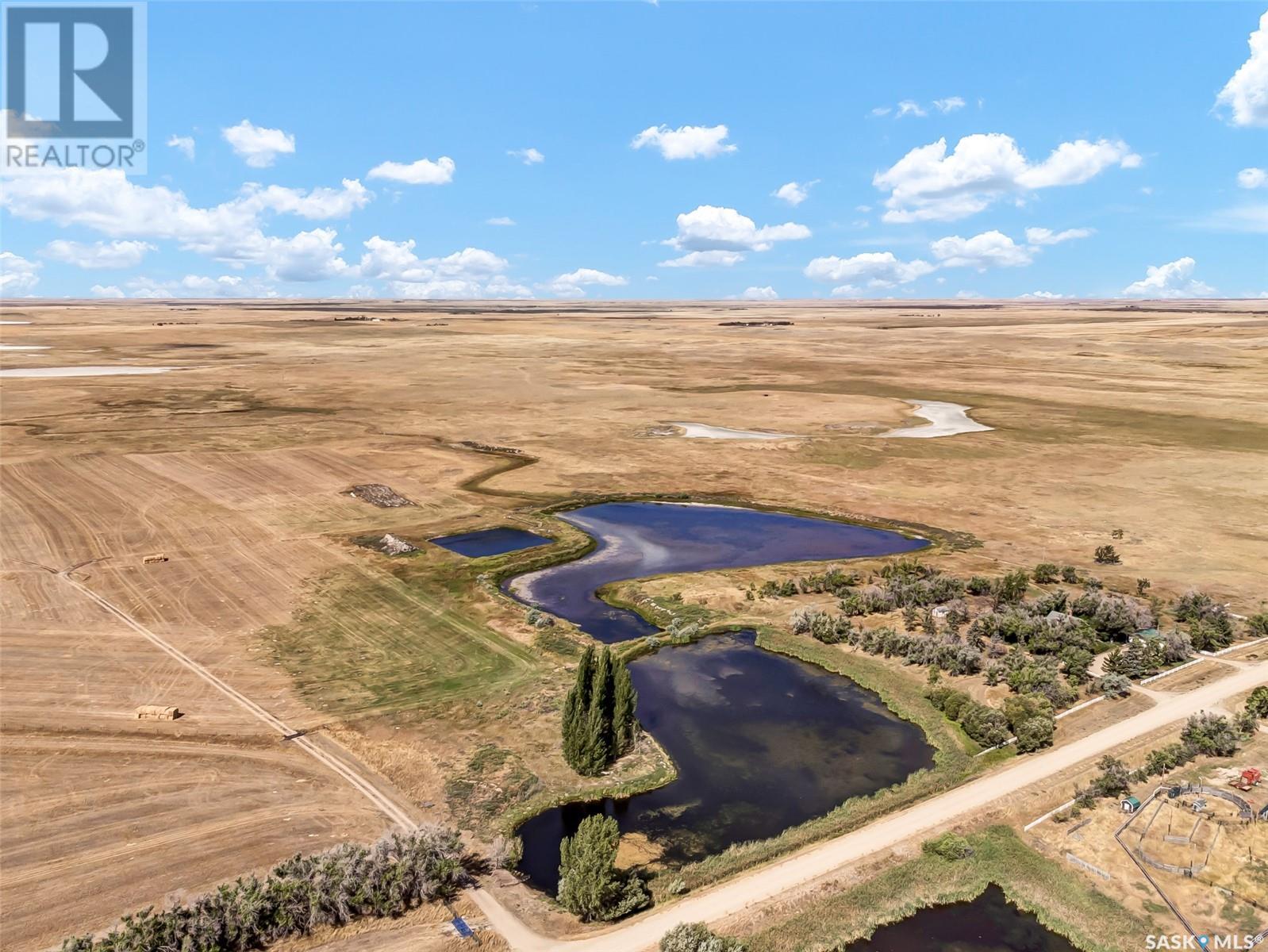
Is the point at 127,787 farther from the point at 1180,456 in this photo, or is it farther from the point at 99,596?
the point at 1180,456

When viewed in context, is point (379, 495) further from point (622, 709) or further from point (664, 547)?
point (622, 709)

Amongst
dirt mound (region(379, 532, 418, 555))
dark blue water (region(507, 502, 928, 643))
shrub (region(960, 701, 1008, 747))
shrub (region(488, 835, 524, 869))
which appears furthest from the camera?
dirt mound (region(379, 532, 418, 555))

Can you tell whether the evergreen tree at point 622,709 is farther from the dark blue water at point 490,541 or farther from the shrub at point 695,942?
the dark blue water at point 490,541

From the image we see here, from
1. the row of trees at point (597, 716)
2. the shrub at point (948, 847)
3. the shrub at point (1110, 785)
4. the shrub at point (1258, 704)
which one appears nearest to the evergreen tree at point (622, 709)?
the row of trees at point (597, 716)

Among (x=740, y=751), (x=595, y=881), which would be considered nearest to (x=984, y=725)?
(x=740, y=751)

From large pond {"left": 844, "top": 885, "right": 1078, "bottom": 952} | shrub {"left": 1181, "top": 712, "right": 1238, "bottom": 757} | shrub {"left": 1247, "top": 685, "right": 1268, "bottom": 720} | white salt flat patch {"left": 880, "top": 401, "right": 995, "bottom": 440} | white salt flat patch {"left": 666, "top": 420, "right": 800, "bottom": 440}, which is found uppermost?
white salt flat patch {"left": 880, "top": 401, "right": 995, "bottom": 440}

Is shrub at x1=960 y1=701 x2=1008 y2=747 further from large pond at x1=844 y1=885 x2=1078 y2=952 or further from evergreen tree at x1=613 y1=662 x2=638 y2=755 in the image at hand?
evergreen tree at x1=613 y1=662 x2=638 y2=755

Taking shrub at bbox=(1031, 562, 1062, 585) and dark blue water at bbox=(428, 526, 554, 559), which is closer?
shrub at bbox=(1031, 562, 1062, 585)

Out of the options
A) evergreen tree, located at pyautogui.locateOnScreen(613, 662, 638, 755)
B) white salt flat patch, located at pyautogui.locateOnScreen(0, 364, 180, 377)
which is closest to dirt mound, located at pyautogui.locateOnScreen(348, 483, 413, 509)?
evergreen tree, located at pyautogui.locateOnScreen(613, 662, 638, 755)

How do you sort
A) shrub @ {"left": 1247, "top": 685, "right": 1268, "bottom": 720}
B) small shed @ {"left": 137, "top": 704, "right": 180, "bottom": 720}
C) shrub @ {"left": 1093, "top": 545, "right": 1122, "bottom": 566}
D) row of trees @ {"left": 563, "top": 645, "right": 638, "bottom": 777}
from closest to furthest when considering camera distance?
row of trees @ {"left": 563, "top": 645, "right": 638, "bottom": 777} < small shed @ {"left": 137, "top": 704, "right": 180, "bottom": 720} < shrub @ {"left": 1247, "top": 685, "right": 1268, "bottom": 720} < shrub @ {"left": 1093, "top": 545, "right": 1122, "bottom": 566}
